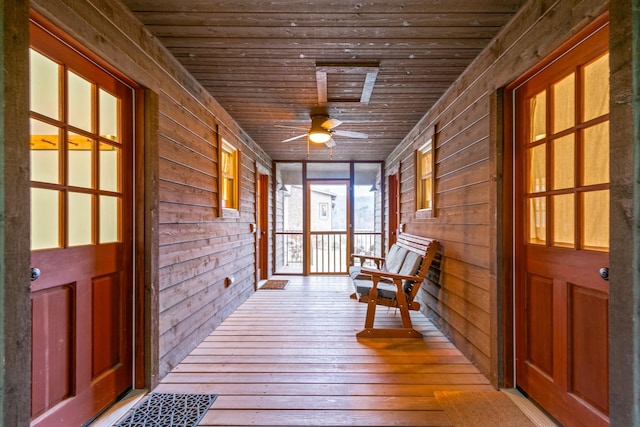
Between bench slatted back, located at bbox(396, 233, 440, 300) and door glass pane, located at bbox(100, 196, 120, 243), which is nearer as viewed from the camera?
door glass pane, located at bbox(100, 196, 120, 243)

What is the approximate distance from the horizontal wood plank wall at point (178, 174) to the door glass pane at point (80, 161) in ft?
1.43

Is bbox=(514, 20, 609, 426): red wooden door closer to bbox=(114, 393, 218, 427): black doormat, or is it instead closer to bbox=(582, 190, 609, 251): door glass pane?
bbox=(582, 190, 609, 251): door glass pane

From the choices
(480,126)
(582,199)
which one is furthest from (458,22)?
(582,199)

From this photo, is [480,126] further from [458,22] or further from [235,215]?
[235,215]

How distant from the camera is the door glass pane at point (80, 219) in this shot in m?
1.60

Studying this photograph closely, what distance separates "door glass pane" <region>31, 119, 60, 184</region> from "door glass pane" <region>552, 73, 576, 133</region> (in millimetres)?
2542

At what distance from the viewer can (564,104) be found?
5.39 ft

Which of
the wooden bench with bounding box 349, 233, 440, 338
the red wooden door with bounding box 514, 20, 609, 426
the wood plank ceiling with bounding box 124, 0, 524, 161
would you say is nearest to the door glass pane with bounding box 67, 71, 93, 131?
the wood plank ceiling with bounding box 124, 0, 524, 161

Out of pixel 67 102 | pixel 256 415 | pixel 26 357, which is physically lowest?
pixel 256 415

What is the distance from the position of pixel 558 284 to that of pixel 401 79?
1.92 meters

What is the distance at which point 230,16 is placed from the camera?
6.07 feet

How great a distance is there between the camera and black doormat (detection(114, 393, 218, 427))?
168 cm

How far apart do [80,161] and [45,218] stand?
359 mm

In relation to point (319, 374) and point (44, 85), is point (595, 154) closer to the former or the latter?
point (319, 374)
